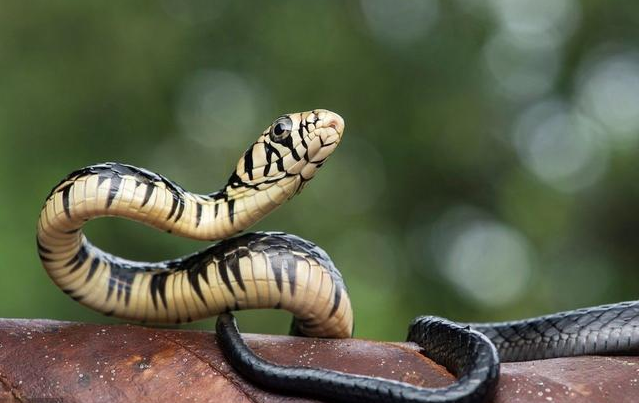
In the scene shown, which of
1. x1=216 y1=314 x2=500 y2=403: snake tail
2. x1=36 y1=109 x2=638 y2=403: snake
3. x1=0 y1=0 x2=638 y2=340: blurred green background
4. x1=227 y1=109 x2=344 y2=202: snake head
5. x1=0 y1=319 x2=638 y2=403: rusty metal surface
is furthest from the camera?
x1=0 y1=0 x2=638 y2=340: blurred green background

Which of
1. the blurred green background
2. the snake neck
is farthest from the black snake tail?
the blurred green background

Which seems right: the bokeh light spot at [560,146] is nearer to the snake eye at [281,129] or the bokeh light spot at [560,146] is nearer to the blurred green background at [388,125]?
the blurred green background at [388,125]

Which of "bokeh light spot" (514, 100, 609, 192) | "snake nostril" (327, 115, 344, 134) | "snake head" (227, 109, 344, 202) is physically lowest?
"bokeh light spot" (514, 100, 609, 192)

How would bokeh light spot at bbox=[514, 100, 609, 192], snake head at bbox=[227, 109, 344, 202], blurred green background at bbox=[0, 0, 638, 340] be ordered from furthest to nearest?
1. bokeh light spot at bbox=[514, 100, 609, 192]
2. blurred green background at bbox=[0, 0, 638, 340]
3. snake head at bbox=[227, 109, 344, 202]

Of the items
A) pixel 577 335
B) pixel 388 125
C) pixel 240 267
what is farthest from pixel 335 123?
pixel 388 125

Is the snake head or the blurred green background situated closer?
the snake head

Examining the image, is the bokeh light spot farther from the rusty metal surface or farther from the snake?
the rusty metal surface

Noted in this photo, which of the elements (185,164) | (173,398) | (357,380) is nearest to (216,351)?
(173,398)
